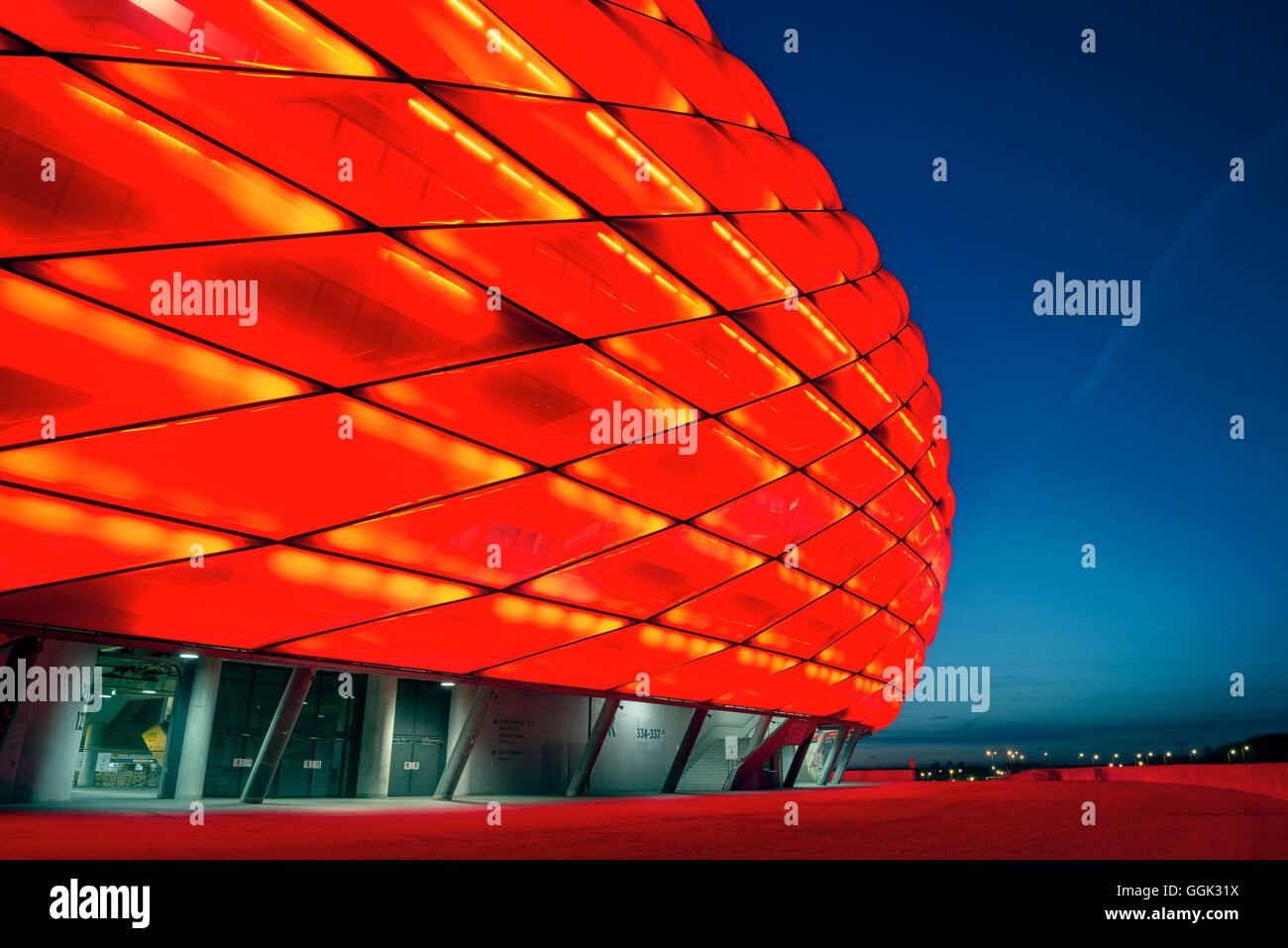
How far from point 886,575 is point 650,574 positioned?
10094 mm

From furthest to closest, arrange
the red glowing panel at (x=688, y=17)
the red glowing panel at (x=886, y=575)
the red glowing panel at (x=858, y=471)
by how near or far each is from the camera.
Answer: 1. the red glowing panel at (x=886, y=575)
2. the red glowing panel at (x=858, y=471)
3. the red glowing panel at (x=688, y=17)

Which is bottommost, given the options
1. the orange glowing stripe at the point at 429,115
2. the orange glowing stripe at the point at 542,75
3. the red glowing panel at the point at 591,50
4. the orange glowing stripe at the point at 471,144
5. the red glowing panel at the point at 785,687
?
the red glowing panel at the point at 785,687

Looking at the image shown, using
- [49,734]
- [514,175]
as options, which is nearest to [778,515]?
[514,175]

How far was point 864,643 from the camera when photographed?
74.2 ft

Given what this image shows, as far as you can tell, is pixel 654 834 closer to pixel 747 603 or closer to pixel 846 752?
pixel 747 603

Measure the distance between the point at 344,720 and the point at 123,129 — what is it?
40.9 feet

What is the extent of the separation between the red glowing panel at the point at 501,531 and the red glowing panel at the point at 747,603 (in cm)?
301

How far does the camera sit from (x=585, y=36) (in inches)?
393

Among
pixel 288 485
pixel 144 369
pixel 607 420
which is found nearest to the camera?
pixel 144 369

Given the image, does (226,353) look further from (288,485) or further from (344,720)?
(344,720)

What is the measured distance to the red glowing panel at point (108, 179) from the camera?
6.37 m

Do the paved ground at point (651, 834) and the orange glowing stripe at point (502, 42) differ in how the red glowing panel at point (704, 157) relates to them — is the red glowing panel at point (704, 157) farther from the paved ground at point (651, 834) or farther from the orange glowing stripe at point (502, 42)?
the paved ground at point (651, 834)

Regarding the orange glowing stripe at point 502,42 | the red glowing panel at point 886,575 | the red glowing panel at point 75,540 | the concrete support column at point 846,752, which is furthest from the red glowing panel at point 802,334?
the concrete support column at point 846,752
